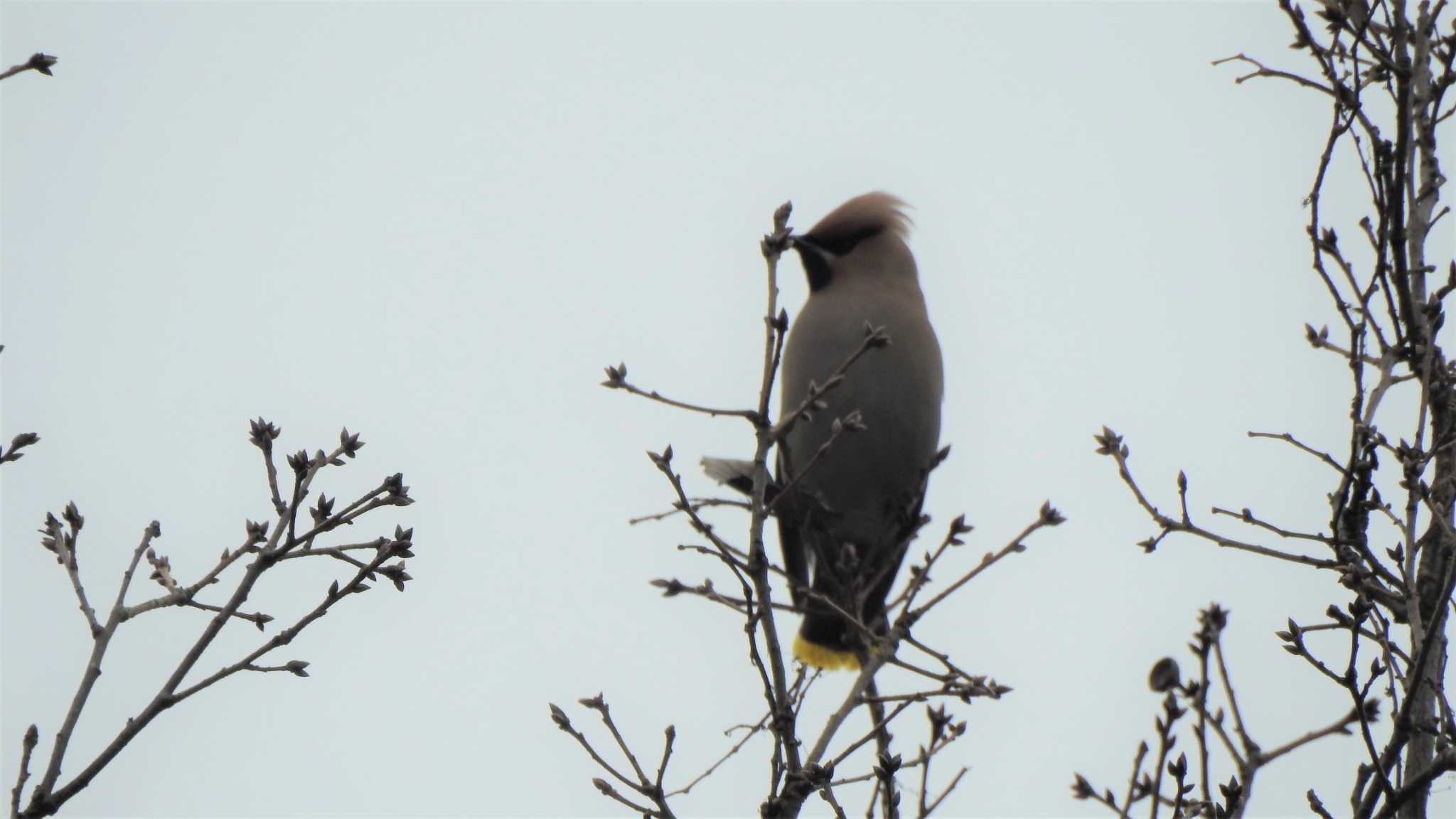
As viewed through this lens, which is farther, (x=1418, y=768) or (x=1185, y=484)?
(x=1185, y=484)

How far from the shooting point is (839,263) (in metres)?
5.52

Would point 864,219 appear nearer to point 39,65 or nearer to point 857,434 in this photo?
point 857,434

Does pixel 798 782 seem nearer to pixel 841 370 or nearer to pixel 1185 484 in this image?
pixel 841 370

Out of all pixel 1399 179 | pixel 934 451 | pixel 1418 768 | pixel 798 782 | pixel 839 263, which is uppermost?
pixel 839 263

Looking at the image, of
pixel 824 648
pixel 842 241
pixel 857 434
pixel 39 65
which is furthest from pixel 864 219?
pixel 39 65

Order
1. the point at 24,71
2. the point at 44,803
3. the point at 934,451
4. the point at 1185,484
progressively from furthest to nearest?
the point at 934,451, the point at 1185,484, the point at 24,71, the point at 44,803

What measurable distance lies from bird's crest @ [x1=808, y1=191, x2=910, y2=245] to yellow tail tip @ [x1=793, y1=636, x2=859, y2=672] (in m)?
1.38

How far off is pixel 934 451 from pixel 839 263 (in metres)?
0.76

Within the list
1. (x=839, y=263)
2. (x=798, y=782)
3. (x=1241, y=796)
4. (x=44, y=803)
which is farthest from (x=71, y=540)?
(x=839, y=263)

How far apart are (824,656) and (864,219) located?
1513 mm

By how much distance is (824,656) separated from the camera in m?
5.36

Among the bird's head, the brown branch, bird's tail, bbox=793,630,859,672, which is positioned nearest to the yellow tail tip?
bird's tail, bbox=793,630,859,672

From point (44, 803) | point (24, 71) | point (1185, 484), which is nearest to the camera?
point (44, 803)

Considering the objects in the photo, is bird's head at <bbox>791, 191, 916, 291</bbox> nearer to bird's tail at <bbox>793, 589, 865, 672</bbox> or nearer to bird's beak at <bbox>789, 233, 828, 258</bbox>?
bird's beak at <bbox>789, 233, 828, 258</bbox>
